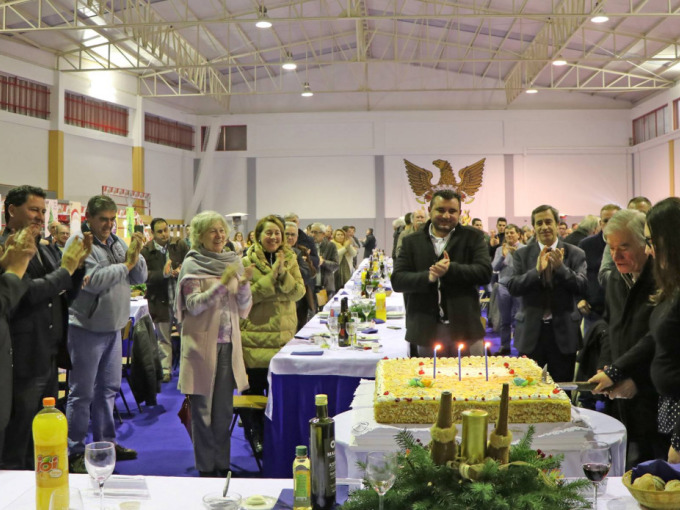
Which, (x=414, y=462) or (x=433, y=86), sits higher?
(x=433, y=86)

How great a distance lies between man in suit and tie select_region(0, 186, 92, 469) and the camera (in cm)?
297

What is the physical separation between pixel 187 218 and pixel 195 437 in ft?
53.9

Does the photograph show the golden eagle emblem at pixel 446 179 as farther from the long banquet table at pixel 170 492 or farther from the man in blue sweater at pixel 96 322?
the long banquet table at pixel 170 492

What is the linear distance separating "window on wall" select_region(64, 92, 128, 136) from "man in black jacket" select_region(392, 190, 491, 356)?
13.0 m

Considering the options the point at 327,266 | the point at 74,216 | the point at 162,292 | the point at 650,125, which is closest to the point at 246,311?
the point at 162,292

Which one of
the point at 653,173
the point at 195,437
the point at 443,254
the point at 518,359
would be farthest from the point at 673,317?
the point at 653,173

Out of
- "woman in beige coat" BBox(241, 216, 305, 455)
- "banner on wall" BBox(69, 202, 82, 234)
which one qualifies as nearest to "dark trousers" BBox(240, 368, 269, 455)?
"woman in beige coat" BBox(241, 216, 305, 455)

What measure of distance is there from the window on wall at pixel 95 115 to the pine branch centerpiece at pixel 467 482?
1489 centimetres

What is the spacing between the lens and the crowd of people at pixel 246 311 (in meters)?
2.49

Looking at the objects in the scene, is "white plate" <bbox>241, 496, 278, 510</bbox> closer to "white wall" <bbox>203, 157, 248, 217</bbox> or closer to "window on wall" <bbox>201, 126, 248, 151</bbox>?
"white wall" <bbox>203, 157, 248, 217</bbox>

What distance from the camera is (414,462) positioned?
127cm

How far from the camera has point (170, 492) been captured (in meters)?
1.69

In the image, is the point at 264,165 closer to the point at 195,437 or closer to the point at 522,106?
the point at 522,106

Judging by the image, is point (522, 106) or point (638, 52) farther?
point (522, 106)
